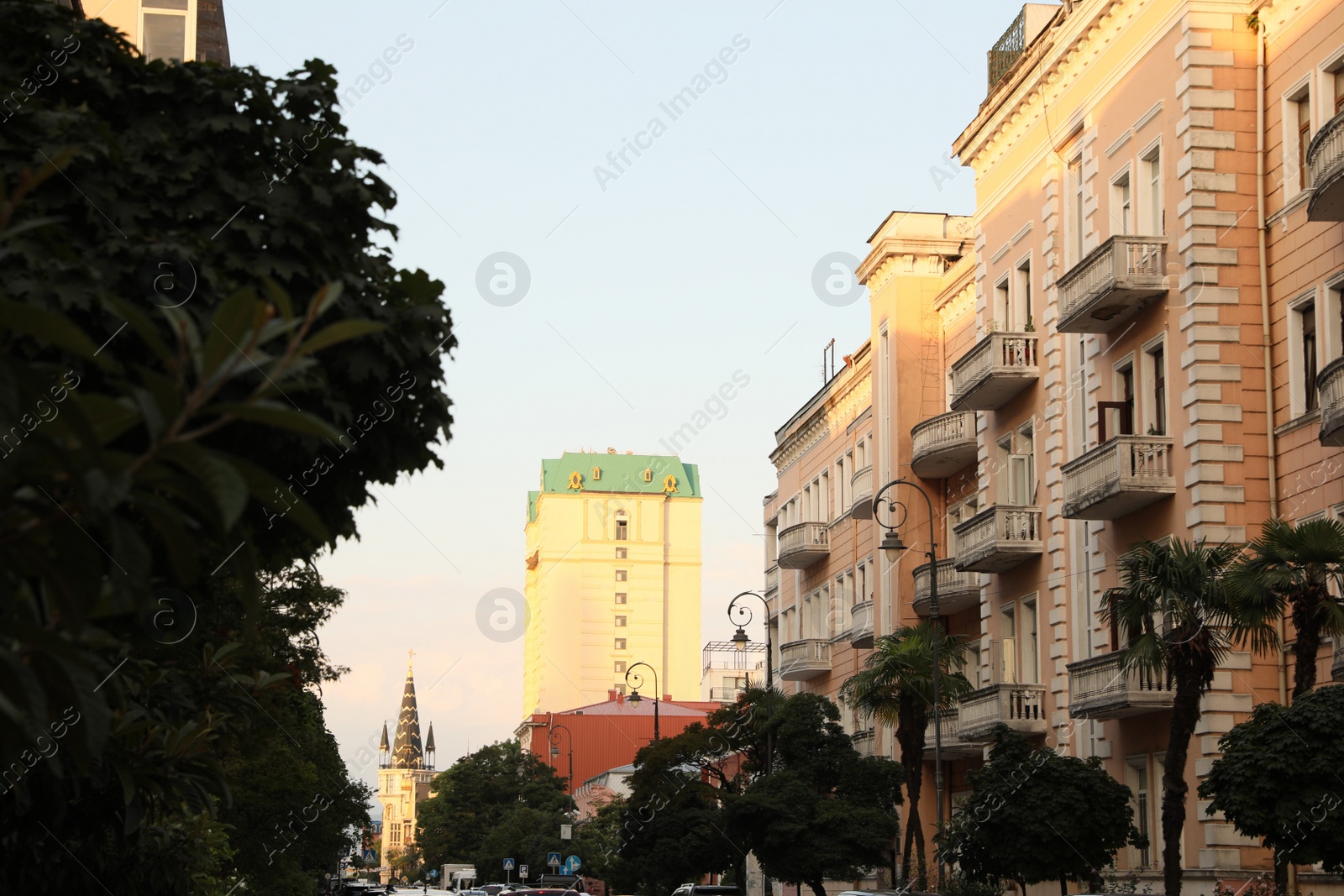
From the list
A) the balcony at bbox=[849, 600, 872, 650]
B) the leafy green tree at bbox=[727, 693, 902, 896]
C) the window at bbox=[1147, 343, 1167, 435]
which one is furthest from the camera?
the balcony at bbox=[849, 600, 872, 650]

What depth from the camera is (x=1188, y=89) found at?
26766 mm

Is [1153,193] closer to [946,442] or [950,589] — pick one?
[946,442]

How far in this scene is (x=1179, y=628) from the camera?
2047 centimetres

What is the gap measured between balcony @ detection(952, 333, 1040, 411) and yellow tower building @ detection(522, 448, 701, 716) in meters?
129

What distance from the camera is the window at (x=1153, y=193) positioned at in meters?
28.3

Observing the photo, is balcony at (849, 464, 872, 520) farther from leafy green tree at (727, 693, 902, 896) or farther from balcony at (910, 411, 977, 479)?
leafy green tree at (727, 693, 902, 896)

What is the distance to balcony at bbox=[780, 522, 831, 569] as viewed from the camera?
54.6 m

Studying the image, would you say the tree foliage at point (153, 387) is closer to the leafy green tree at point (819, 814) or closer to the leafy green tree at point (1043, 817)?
the leafy green tree at point (1043, 817)

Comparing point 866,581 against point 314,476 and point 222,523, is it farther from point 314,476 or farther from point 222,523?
point 222,523

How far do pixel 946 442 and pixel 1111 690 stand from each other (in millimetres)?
13013

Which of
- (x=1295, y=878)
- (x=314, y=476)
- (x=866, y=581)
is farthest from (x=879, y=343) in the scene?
(x=314, y=476)

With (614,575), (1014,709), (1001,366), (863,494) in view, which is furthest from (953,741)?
(614,575)

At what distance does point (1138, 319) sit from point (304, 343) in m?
26.4

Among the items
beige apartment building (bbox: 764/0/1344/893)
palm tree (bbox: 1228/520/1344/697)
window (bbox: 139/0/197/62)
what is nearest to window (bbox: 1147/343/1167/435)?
beige apartment building (bbox: 764/0/1344/893)
